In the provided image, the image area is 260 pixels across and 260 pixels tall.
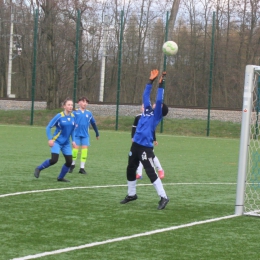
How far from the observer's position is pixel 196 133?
31.4 meters

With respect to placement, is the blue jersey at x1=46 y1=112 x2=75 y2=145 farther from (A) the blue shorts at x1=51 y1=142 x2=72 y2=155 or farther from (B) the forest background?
(B) the forest background

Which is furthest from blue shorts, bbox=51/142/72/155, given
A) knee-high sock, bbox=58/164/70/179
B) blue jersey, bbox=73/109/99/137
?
blue jersey, bbox=73/109/99/137

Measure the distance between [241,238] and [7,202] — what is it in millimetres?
3866

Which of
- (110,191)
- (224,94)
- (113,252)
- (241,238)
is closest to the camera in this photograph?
(113,252)

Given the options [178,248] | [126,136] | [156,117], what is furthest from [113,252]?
[126,136]

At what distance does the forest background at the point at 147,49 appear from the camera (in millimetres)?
35406

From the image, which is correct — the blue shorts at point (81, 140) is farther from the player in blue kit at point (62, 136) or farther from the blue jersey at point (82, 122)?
the player in blue kit at point (62, 136)

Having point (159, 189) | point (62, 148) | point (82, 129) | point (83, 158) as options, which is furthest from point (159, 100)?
point (82, 129)

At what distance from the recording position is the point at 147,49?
117 ft

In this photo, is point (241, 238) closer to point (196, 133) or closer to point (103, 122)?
point (196, 133)

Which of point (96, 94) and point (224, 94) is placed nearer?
point (224, 94)

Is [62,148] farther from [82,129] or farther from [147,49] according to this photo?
[147,49]

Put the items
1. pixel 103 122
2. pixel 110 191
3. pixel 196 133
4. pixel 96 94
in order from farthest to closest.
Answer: pixel 96 94
pixel 103 122
pixel 196 133
pixel 110 191

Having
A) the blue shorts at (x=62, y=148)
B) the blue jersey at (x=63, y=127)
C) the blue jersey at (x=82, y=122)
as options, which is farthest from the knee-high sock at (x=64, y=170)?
the blue jersey at (x=82, y=122)
